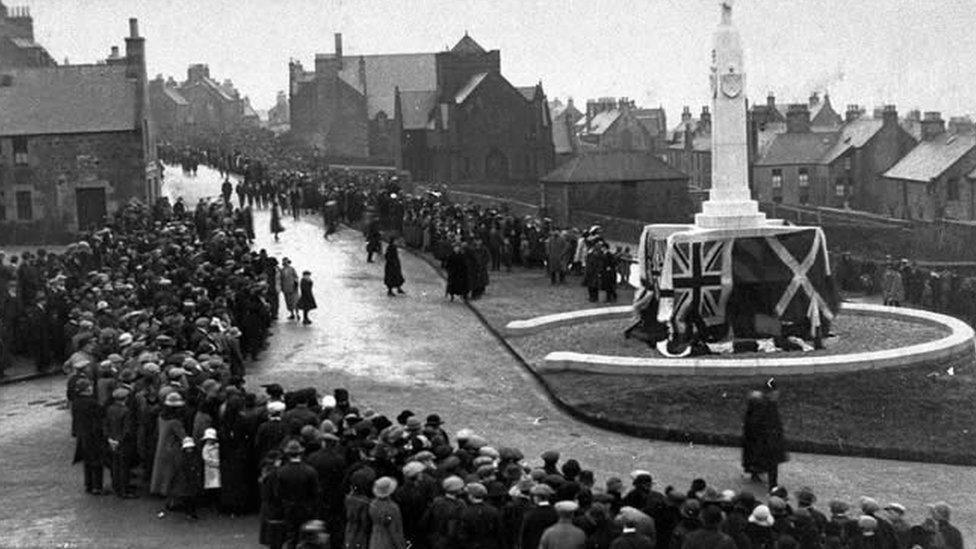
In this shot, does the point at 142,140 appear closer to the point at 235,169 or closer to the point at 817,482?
the point at 235,169

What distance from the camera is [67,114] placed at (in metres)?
45.7

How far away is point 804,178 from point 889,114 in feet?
21.1

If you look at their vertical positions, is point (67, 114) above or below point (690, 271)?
above

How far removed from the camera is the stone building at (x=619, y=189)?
2527 inches

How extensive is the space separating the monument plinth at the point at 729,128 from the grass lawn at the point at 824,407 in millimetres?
3163

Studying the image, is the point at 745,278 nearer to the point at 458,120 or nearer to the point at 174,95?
the point at 458,120

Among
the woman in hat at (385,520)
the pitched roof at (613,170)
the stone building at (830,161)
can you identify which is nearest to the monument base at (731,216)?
the woman in hat at (385,520)

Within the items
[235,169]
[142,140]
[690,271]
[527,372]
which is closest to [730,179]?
[690,271]

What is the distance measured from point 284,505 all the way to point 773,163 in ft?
232

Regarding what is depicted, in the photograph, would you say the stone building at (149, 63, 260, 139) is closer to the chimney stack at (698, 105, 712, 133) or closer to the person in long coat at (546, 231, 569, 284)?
the chimney stack at (698, 105, 712, 133)

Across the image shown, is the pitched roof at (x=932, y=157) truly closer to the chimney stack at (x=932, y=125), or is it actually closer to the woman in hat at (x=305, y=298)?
the chimney stack at (x=932, y=125)

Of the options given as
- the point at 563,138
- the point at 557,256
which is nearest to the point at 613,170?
the point at 563,138

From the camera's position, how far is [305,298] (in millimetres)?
26828

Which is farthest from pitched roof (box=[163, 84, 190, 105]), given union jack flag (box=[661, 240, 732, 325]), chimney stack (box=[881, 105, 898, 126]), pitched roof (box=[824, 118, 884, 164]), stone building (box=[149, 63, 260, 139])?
union jack flag (box=[661, 240, 732, 325])
